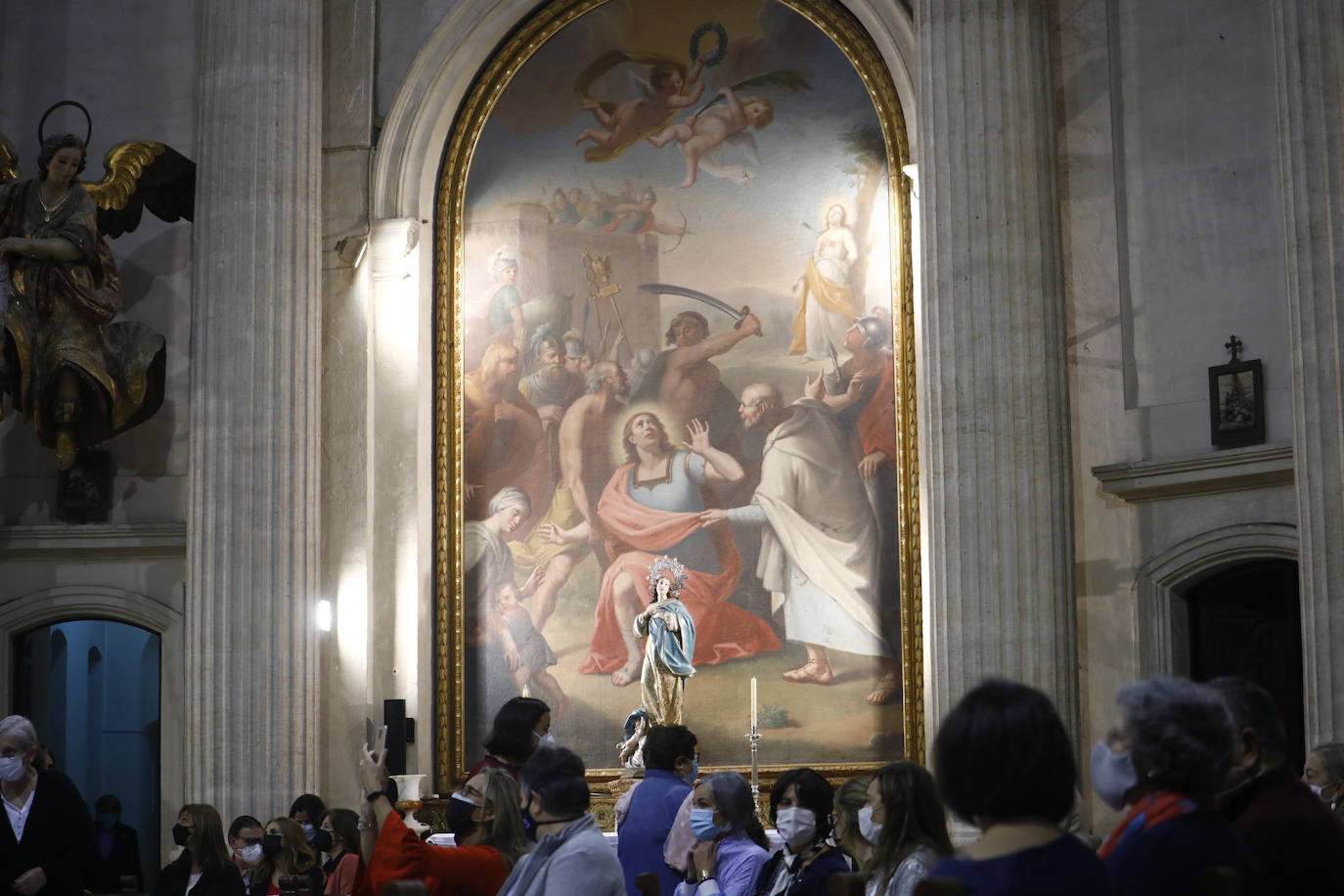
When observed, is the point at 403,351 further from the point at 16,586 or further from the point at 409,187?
the point at 16,586

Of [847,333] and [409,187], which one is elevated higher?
[409,187]

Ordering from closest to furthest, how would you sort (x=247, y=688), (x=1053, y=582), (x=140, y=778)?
(x=1053, y=582) < (x=247, y=688) < (x=140, y=778)

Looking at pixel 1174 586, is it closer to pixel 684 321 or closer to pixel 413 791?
pixel 684 321

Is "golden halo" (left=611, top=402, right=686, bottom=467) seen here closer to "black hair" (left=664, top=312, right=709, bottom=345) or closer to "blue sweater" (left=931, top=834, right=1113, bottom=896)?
"black hair" (left=664, top=312, right=709, bottom=345)

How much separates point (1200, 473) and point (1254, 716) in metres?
8.68

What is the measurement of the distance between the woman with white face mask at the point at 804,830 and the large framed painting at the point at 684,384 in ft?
24.2

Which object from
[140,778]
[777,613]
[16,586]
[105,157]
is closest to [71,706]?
[140,778]

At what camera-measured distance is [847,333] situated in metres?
13.9

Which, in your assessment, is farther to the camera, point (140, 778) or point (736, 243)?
point (140, 778)

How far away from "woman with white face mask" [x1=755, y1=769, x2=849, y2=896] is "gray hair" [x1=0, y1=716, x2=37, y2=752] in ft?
10.0

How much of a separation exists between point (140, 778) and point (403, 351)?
5.04 metres

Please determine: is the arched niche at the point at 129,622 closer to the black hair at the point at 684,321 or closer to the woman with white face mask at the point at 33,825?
the black hair at the point at 684,321

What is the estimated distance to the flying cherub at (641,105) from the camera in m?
14.6

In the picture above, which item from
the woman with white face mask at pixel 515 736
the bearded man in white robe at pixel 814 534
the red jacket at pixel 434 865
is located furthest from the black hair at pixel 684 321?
the red jacket at pixel 434 865
